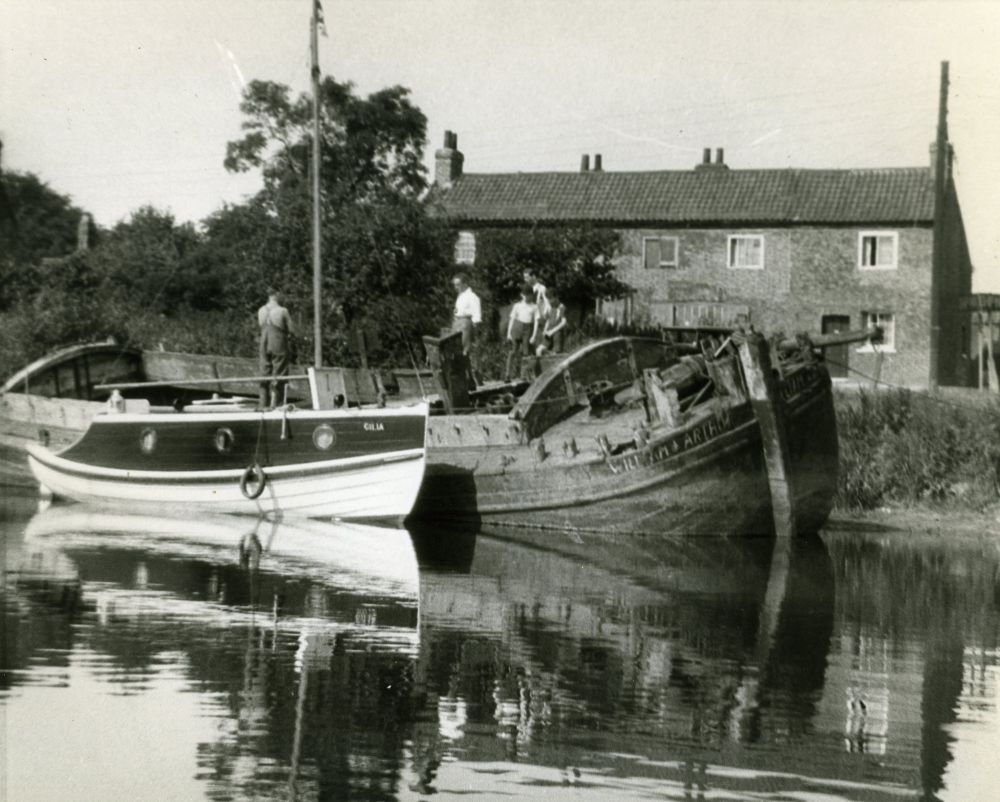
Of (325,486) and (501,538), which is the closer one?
(501,538)

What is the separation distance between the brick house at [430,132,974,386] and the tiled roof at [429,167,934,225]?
0.18 feet

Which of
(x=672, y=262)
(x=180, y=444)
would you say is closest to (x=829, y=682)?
(x=180, y=444)

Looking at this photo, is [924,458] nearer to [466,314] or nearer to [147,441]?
[466,314]

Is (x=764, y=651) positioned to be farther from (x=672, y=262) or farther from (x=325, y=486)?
(x=672, y=262)

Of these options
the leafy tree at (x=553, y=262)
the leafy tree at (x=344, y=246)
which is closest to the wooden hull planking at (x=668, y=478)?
the leafy tree at (x=344, y=246)

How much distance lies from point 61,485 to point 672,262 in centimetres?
3064

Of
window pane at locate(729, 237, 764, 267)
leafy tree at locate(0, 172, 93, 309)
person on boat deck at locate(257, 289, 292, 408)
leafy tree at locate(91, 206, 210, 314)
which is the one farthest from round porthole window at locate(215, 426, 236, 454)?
window pane at locate(729, 237, 764, 267)

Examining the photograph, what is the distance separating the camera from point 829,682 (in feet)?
36.7

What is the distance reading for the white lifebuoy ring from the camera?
73.2 ft

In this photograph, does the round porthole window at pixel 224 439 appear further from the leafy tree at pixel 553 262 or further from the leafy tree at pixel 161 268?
the leafy tree at pixel 161 268

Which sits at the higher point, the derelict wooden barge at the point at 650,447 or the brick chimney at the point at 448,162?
the brick chimney at the point at 448,162

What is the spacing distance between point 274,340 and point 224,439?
5.46ft

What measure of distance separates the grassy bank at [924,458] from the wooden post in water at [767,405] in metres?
4.02

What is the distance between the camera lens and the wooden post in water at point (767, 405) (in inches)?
794
